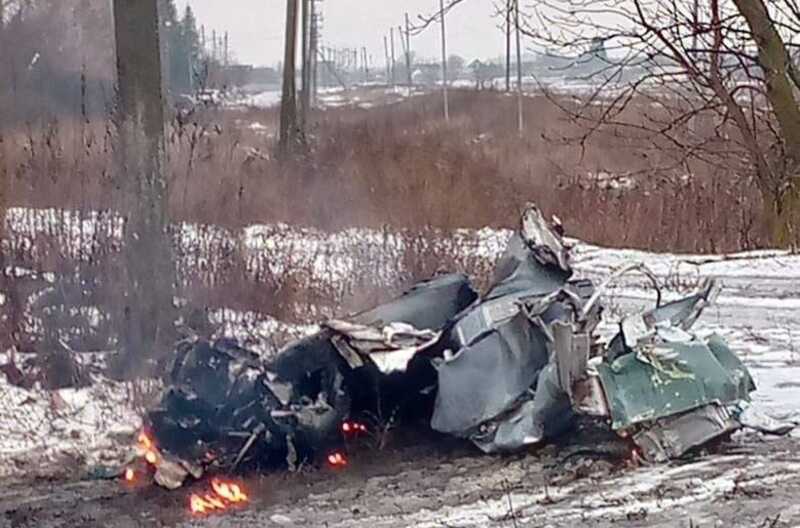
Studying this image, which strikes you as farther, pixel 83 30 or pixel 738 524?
pixel 83 30

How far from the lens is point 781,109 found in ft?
45.2

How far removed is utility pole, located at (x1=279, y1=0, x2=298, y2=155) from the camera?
852 inches

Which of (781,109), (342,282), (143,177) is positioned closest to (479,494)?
(143,177)

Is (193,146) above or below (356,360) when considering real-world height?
above

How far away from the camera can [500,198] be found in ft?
51.3

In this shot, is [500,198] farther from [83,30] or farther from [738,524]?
[83,30]

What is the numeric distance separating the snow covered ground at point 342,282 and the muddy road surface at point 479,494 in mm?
656

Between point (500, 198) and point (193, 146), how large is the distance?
7.69 metres

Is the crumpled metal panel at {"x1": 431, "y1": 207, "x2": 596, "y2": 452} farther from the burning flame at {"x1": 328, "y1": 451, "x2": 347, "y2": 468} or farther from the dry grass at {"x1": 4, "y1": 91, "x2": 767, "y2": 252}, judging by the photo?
the dry grass at {"x1": 4, "y1": 91, "x2": 767, "y2": 252}

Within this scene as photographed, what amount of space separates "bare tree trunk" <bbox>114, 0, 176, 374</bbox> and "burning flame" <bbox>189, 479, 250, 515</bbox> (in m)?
2.40

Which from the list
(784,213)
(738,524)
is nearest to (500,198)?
(784,213)

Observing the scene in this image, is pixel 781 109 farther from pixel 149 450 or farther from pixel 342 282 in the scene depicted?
pixel 149 450

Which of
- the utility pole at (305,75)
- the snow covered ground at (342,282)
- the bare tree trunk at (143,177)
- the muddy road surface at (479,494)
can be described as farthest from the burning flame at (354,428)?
the utility pole at (305,75)

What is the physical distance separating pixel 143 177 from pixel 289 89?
1539 cm
